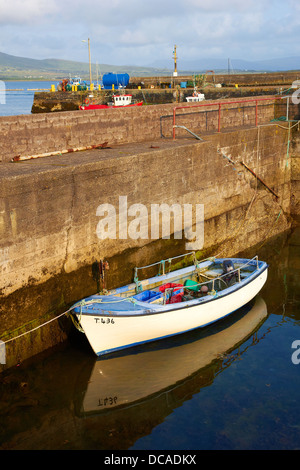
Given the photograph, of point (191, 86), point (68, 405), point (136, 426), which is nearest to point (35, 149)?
point (68, 405)

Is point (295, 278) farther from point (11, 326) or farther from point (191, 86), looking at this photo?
point (191, 86)

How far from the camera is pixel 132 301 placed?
9914 millimetres

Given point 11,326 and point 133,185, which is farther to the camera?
point 133,185

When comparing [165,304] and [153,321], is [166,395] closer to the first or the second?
[153,321]

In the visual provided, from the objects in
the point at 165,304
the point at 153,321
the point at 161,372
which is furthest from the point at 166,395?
the point at 165,304

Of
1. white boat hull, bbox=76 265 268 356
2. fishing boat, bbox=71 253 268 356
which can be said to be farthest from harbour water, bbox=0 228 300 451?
fishing boat, bbox=71 253 268 356

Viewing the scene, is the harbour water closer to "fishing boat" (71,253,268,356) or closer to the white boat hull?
the white boat hull

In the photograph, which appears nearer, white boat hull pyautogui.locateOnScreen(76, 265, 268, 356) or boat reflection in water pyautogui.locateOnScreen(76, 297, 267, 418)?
boat reflection in water pyautogui.locateOnScreen(76, 297, 267, 418)

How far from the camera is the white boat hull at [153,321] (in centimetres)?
933

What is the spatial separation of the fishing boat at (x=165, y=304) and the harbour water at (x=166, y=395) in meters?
0.38

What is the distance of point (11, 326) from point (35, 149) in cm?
416

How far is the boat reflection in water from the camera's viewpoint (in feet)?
27.9

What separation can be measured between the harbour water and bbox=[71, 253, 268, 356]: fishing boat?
0.38 m

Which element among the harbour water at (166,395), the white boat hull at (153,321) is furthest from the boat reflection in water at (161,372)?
the white boat hull at (153,321)
